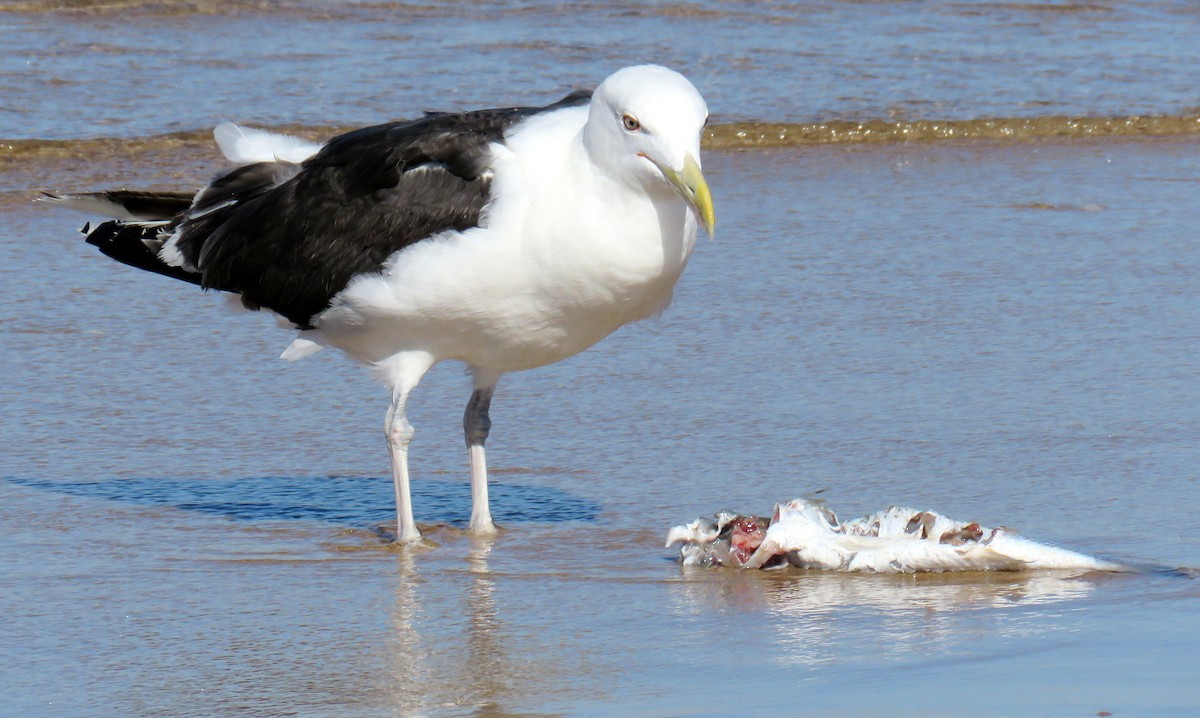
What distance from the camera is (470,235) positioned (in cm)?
443

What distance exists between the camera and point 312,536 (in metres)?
4.73

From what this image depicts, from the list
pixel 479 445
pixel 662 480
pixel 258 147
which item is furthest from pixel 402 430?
pixel 258 147

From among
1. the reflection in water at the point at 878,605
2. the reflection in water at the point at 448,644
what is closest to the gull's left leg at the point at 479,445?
the reflection in water at the point at 448,644

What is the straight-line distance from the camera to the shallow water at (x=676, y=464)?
3.53 meters

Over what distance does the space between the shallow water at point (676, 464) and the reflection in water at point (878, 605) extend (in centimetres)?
1

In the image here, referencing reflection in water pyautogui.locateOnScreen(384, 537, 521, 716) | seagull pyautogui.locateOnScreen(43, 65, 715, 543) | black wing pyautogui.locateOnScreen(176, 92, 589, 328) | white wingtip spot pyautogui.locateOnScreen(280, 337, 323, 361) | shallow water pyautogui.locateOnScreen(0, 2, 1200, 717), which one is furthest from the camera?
white wingtip spot pyautogui.locateOnScreen(280, 337, 323, 361)

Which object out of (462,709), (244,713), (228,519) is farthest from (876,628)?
(228,519)

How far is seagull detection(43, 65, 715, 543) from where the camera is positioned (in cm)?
425

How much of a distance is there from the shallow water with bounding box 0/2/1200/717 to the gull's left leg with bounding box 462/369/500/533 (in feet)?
0.35

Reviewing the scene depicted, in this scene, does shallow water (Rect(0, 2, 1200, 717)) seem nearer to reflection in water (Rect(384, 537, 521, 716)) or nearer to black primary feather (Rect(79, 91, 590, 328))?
reflection in water (Rect(384, 537, 521, 716))

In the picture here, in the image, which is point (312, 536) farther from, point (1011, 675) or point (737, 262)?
point (737, 262)

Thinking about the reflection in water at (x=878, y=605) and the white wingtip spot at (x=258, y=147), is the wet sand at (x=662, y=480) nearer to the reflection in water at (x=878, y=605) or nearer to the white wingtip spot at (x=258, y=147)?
the reflection in water at (x=878, y=605)

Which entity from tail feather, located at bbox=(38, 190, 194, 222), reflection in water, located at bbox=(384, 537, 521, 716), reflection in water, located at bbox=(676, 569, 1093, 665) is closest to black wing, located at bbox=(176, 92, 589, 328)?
tail feather, located at bbox=(38, 190, 194, 222)

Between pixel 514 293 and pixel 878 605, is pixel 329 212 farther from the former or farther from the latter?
pixel 878 605
